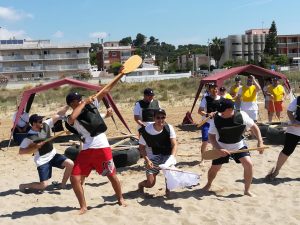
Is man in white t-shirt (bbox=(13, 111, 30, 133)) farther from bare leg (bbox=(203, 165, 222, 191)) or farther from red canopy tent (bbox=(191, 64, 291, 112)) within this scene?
bare leg (bbox=(203, 165, 222, 191))

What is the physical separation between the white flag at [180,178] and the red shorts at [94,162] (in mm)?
769

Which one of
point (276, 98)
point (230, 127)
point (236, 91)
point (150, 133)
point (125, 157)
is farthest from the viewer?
point (276, 98)

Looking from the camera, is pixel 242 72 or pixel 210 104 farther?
pixel 242 72

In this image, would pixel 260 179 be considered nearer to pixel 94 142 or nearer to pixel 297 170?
pixel 297 170

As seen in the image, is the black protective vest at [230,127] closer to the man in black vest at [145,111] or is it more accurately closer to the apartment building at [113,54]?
the man in black vest at [145,111]

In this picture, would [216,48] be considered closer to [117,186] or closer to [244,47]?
[244,47]

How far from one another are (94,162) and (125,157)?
249 cm

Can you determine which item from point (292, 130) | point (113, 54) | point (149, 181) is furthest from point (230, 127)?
point (113, 54)

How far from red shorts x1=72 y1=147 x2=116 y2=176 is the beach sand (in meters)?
0.54

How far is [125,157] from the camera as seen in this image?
305 inches

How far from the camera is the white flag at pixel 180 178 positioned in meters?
5.48

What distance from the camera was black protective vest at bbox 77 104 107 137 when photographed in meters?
5.19

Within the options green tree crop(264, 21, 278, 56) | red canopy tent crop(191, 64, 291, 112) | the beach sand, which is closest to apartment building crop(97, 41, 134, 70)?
green tree crop(264, 21, 278, 56)

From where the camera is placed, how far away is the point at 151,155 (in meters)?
5.82
